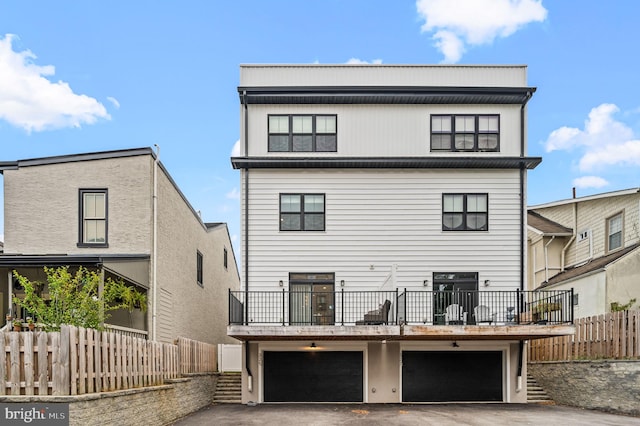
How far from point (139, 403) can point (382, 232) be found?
9.57m

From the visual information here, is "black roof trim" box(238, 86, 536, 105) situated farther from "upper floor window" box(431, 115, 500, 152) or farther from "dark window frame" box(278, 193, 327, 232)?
"dark window frame" box(278, 193, 327, 232)

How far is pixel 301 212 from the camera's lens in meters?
17.5

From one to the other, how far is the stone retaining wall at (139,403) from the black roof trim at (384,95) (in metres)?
9.23

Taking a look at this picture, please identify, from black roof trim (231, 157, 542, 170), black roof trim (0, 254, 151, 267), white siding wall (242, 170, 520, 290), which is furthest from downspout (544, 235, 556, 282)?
black roof trim (0, 254, 151, 267)

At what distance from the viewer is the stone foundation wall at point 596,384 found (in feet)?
44.7

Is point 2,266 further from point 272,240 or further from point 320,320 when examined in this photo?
point 320,320

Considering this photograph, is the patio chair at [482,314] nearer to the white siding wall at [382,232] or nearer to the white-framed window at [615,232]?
the white siding wall at [382,232]

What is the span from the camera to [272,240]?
682 inches

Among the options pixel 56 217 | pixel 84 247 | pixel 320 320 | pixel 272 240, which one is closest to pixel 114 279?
pixel 84 247

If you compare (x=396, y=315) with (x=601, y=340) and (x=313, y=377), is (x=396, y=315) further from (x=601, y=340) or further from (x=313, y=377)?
(x=601, y=340)

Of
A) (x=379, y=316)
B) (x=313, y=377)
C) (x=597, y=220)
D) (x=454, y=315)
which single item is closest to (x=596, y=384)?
(x=454, y=315)

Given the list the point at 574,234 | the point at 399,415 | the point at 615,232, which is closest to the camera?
the point at 399,415

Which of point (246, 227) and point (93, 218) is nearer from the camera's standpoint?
point (93, 218)

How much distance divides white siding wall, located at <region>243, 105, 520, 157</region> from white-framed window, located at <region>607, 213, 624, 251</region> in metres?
7.93
